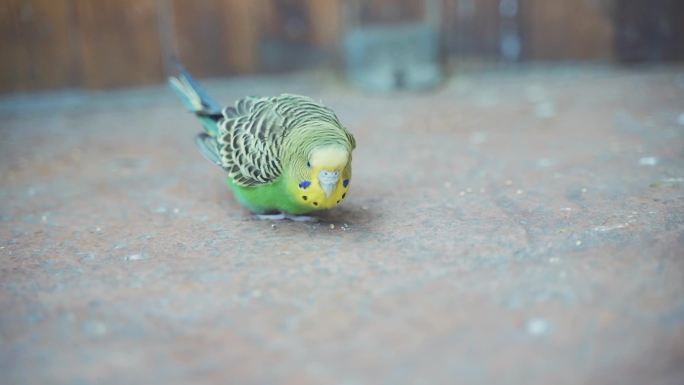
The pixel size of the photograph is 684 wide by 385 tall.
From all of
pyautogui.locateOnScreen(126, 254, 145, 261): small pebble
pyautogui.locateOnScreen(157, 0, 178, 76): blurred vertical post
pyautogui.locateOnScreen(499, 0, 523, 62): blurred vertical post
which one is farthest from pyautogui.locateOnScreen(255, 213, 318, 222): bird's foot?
pyautogui.locateOnScreen(499, 0, 523, 62): blurred vertical post

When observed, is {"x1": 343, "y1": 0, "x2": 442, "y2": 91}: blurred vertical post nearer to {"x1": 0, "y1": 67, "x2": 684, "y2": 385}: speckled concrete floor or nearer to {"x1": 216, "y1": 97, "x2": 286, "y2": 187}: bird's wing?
{"x1": 0, "y1": 67, "x2": 684, "y2": 385}: speckled concrete floor

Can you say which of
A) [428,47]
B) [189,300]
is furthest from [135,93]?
[189,300]

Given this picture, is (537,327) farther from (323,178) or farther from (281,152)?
(281,152)

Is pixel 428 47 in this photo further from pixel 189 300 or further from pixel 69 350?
pixel 69 350

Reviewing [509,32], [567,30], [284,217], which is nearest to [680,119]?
[567,30]

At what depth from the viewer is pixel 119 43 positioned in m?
5.99

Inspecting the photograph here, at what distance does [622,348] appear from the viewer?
2.03 metres

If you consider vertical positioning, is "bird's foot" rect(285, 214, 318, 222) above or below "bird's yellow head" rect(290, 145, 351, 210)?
below

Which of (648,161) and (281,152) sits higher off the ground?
(281,152)

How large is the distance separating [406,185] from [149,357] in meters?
2.06

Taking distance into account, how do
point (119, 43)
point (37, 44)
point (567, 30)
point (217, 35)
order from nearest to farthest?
point (37, 44)
point (119, 43)
point (217, 35)
point (567, 30)

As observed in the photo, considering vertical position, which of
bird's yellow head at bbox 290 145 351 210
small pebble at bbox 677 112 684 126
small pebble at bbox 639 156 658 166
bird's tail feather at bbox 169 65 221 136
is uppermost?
bird's tail feather at bbox 169 65 221 136

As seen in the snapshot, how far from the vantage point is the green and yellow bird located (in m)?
2.79

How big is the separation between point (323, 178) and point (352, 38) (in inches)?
151
